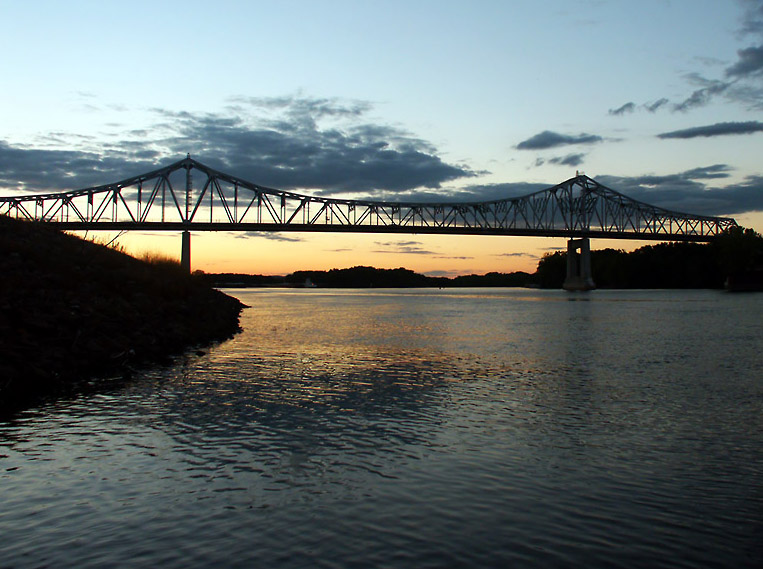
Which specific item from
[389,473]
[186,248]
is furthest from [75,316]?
[186,248]

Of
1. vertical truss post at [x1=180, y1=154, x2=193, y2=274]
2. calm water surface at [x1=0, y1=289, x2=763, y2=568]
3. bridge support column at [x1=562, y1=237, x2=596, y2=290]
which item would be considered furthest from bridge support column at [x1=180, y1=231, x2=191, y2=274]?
calm water surface at [x1=0, y1=289, x2=763, y2=568]

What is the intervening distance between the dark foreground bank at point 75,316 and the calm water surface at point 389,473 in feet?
5.50

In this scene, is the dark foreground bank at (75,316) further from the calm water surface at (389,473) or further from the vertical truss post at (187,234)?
the vertical truss post at (187,234)

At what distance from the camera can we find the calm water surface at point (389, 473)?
6.34m

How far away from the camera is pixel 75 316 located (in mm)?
18406

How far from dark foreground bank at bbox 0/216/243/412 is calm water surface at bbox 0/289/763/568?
168 centimetres

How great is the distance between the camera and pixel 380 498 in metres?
7.75

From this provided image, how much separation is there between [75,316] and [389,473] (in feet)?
42.8

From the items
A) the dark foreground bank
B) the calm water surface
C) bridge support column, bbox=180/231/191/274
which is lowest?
the calm water surface

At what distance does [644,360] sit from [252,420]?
49.6 feet

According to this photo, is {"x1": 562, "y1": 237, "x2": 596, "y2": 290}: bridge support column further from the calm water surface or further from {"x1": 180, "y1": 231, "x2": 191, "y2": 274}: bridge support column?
the calm water surface

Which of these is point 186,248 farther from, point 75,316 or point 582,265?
point 75,316

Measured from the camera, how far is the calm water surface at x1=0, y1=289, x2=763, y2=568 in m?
6.34

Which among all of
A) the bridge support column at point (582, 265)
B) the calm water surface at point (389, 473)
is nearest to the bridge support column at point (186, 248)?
the bridge support column at point (582, 265)
